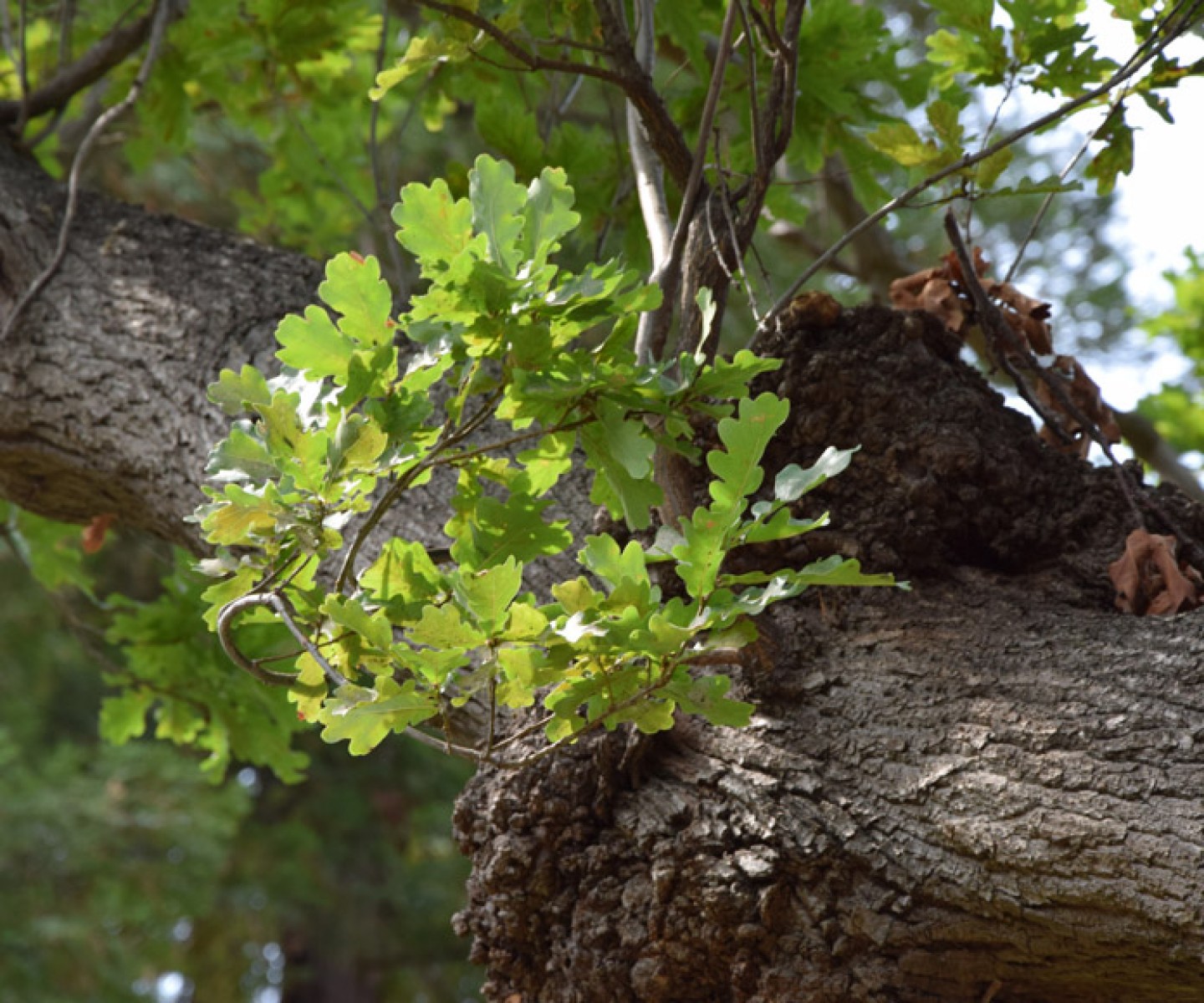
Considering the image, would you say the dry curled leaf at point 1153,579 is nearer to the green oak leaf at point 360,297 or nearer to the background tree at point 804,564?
the background tree at point 804,564

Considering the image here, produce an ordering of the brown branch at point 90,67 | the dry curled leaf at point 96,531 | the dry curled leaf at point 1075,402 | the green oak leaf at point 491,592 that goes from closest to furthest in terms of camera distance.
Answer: the green oak leaf at point 491,592, the dry curled leaf at point 1075,402, the dry curled leaf at point 96,531, the brown branch at point 90,67

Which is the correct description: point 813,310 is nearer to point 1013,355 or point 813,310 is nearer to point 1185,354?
point 1013,355

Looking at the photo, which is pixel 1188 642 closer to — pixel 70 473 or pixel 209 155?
pixel 70 473

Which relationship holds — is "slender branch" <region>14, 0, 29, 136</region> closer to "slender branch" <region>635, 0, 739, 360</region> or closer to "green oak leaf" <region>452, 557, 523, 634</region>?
"slender branch" <region>635, 0, 739, 360</region>

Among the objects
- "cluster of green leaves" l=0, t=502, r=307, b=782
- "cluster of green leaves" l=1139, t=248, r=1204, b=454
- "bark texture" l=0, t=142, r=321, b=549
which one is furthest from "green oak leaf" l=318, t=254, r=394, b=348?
"cluster of green leaves" l=1139, t=248, r=1204, b=454

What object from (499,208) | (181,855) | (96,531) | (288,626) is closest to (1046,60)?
(499,208)

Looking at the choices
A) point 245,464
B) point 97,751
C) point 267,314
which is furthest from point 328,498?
point 97,751

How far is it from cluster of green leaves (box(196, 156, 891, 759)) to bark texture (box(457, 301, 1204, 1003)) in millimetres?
226

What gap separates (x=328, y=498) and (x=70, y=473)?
115cm

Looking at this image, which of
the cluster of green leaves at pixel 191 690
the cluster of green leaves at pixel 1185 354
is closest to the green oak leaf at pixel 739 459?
the cluster of green leaves at pixel 191 690

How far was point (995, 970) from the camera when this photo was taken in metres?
1.23

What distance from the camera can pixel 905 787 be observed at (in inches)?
48.5

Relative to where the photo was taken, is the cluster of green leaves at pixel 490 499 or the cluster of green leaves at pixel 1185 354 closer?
the cluster of green leaves at pixel 490 499

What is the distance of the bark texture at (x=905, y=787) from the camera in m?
1.14
